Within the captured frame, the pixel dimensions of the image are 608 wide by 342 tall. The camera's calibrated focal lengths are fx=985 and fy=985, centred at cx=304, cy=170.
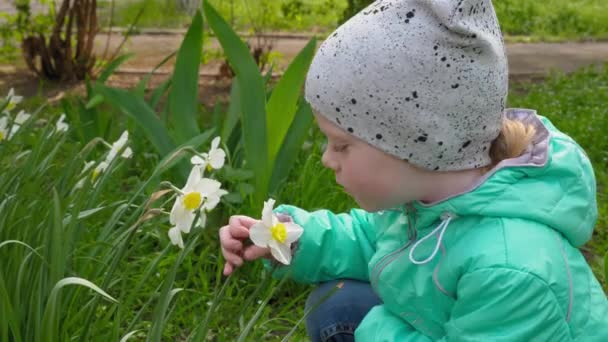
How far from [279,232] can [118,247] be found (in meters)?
0.33

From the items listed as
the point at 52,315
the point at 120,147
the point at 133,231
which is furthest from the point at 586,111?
the point at 52,315

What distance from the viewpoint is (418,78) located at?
1.60m

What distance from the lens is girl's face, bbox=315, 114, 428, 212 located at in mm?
1663

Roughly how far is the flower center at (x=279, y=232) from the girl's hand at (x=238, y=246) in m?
0.11

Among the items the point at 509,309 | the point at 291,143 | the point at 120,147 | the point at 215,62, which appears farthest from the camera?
the point at 215,62

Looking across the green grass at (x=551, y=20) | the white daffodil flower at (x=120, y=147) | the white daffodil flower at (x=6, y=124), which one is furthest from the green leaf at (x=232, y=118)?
the green grass at (x=551, y=20)

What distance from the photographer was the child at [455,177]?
1.55m

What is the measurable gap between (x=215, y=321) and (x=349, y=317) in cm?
43

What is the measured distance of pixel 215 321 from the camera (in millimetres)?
2379

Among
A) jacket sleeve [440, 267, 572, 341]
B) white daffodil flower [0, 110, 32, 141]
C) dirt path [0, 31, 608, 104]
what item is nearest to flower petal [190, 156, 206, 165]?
jacket sleeve [440, 267, 572, 341]

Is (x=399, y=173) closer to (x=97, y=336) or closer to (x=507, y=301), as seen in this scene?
(x=507, y=301)

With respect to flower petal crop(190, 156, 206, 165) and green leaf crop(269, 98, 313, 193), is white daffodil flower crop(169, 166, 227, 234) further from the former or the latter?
green leaf crop(269, 98, 313, 193)

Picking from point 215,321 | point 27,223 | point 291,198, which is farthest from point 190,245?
point 291,198

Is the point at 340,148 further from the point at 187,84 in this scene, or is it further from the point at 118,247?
the point at 187,84
